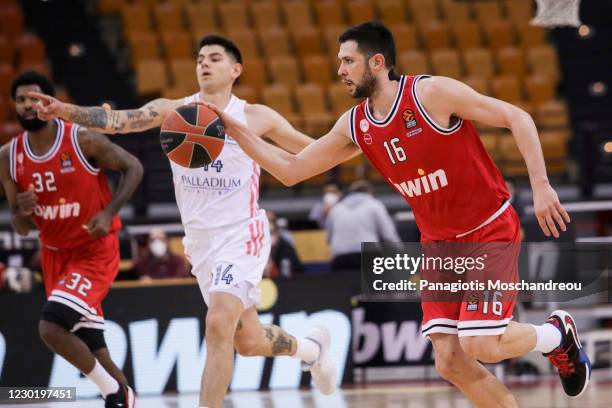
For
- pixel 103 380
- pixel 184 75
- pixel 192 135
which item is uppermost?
pixel 184 75

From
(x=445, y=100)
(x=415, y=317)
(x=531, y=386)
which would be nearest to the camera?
(x=445, y=100)

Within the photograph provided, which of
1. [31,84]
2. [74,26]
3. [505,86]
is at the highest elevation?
[74,26]

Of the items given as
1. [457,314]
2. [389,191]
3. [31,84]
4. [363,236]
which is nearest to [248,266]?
[457,314]

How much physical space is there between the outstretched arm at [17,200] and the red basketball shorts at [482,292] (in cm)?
294

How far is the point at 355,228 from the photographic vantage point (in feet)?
38.4

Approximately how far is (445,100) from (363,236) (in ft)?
19.9

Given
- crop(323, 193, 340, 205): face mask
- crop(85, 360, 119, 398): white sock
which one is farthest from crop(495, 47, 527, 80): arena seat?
crop(85, 360, 119, 398): white sock

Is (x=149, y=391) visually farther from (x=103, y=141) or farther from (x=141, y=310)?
(x=103, y=141)

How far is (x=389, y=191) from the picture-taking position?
15336 millimetres

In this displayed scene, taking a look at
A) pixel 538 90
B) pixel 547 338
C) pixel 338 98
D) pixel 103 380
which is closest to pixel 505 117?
pixel 547 338

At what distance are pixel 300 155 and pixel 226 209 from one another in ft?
3.24

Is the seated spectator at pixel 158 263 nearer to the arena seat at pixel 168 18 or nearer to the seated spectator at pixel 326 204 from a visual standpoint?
the seated spectator at pixel 326 204

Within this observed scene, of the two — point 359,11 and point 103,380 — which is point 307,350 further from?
point 359,11

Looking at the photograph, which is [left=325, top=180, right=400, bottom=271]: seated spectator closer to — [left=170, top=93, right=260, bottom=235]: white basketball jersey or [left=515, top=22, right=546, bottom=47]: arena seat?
[left=170, top=93, right=260, bottom=235]: white basketball jersey
